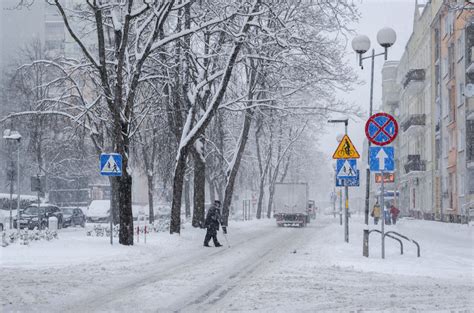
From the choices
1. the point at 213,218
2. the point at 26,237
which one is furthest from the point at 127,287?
the point at 213,218

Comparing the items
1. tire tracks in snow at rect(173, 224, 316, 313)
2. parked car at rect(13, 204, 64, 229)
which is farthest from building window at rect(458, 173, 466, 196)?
tire tracks in snow at rect(173, 224, 316, 313)

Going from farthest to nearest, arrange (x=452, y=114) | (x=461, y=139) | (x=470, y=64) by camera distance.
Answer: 1. (x=452, y=114)
2. (x=461, y=139)
3. (x=470, y=64)

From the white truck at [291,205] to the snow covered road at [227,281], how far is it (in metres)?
27.4

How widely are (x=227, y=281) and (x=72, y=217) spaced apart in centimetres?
3627

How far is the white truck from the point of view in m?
49.3

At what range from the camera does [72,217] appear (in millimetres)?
48219

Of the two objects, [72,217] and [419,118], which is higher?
[419,118]

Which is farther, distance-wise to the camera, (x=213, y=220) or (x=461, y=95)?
(x=461, y=95)

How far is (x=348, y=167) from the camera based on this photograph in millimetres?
23500

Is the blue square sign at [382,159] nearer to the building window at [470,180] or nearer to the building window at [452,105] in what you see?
the building window at [470,180]

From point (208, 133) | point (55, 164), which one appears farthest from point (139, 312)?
point (55, 164)

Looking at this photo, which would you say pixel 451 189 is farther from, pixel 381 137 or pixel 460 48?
pixel 381 137

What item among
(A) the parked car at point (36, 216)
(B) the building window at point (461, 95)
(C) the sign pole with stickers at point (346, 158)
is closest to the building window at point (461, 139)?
(B) the building window at point (461, 95)

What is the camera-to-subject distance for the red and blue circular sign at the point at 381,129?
16.6 m
